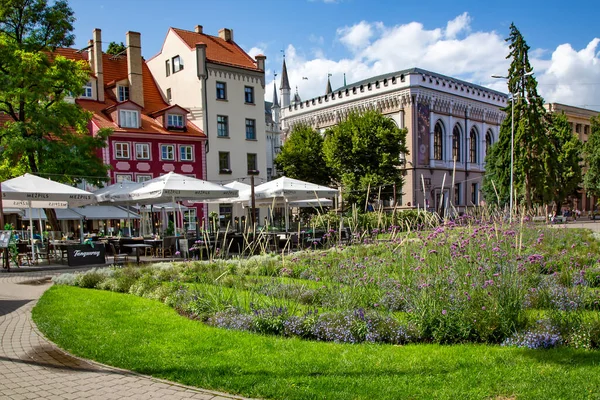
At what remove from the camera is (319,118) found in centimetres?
5834

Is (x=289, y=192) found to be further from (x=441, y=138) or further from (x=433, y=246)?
(x=441, y=138)

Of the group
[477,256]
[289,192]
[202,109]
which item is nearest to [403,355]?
[477,256]

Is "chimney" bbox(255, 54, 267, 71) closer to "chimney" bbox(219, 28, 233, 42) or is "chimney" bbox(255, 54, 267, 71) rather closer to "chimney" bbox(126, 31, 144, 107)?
"chimney" bbox(219, 28, 233, 42)

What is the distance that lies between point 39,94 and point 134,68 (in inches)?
728

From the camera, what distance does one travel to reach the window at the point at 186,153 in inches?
1431

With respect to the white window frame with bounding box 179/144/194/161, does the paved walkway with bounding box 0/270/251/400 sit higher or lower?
lower

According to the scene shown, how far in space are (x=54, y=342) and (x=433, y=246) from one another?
600 cm

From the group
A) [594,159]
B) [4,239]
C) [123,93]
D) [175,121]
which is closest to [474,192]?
[594,159]

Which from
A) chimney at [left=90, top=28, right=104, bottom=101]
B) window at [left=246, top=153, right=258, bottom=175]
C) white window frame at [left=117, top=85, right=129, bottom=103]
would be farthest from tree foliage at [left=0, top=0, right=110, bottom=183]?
window at [left=246, top=153, right=258, bottom=175]

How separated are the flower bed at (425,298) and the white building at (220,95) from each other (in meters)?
28.7

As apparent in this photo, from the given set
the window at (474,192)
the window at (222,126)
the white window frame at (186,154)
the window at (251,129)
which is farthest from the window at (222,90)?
the window at (474,192)

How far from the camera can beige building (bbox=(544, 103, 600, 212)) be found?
2731 inches

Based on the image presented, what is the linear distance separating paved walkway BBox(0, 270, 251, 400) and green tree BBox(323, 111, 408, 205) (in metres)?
32.7

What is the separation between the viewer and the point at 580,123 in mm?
73000
